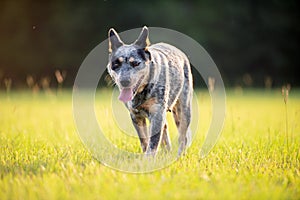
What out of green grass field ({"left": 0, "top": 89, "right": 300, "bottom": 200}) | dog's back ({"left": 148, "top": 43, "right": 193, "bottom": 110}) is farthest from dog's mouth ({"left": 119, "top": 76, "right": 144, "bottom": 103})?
green grass field ({"left": 0, "top": 89, "right": 300, "bottom": 200})

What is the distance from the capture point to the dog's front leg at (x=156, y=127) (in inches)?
190

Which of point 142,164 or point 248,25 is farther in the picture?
point 248,25

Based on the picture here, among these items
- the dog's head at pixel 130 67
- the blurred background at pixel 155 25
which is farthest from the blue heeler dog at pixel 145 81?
the blurred background at pixel 155 25

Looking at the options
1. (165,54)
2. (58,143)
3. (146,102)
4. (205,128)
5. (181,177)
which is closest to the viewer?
(181,177)

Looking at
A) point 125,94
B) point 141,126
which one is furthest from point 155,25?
point 125,94

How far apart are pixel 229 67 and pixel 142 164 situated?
18208mm

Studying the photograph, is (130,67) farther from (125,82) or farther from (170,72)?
(170,72)

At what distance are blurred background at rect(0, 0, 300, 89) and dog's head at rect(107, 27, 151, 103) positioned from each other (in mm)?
16070

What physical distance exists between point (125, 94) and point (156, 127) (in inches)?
20.3

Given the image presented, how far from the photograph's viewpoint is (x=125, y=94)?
15.3 feet

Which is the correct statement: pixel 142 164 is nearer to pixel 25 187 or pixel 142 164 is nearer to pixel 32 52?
pixel 25 187

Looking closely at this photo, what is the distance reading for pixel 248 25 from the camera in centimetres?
2133

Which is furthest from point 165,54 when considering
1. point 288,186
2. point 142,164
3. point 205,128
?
point 205,128

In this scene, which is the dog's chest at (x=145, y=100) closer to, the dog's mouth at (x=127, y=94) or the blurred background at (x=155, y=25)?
the dog's mouth at (x=127, y=94)
